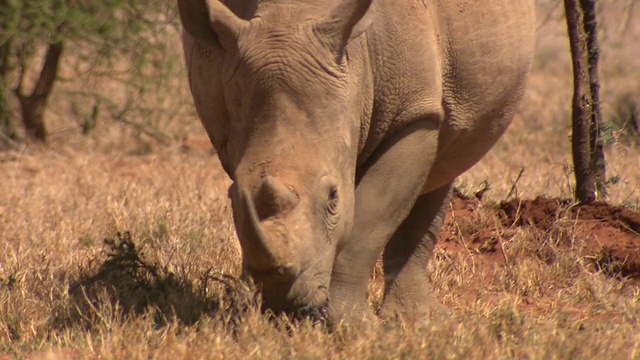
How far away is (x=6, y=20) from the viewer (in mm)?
8820

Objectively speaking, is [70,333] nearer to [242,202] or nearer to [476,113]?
[242,202]

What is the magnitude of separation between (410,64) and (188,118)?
22.7 feet

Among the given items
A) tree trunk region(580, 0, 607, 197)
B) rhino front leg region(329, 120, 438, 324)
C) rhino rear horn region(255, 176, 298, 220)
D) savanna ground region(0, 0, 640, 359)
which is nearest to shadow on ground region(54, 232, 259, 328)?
savanna ground region(0, 0, 640, 359)

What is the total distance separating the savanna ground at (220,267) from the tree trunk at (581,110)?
153 mm

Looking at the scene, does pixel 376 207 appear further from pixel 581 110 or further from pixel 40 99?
pixel 40 99

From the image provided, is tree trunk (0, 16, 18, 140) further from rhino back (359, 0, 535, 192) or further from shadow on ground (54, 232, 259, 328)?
rhino back (359, 0, 535, 192)

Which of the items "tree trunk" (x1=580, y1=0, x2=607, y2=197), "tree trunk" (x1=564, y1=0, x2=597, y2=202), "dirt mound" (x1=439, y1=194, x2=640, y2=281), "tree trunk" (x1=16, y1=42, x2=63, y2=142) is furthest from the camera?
"tree trunk" (x1=16, y1=42, x2=63, y2=142)

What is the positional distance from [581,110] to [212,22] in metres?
3.51

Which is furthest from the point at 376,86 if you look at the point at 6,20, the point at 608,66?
the point at 608,66

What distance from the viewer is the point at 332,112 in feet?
11.8

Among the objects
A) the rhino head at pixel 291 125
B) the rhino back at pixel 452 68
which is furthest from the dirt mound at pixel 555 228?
the rhino head at pixel 291 125

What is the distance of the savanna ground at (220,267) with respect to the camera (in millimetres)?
3613

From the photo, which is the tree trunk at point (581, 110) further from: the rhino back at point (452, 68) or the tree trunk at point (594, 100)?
the rhino back at point (452, 68)

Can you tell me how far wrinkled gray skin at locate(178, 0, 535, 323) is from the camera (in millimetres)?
3422
